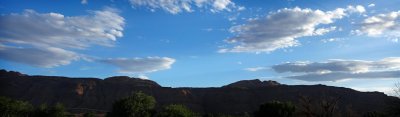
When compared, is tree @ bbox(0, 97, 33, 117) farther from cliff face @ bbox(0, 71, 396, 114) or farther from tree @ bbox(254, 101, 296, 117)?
cliff face @ bbox(0, 71, 396, 114)

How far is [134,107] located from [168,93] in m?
91.3

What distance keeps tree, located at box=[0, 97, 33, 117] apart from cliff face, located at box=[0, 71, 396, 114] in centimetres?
6875

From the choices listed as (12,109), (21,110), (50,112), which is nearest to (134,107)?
(50,112)

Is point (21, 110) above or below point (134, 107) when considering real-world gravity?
below

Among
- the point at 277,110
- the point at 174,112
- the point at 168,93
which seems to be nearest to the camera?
the point at 277,110

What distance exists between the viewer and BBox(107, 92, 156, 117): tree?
79.0m

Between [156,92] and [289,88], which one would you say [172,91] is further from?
[289,88]

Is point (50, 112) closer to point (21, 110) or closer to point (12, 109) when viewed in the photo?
point (21, 110)

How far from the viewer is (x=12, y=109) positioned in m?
88.0

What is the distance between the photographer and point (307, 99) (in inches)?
1538

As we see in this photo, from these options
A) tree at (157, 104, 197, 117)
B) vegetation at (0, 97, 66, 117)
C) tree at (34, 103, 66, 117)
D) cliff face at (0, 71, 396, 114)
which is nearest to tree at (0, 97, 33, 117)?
vegetation at (0, 97, 66, 117)

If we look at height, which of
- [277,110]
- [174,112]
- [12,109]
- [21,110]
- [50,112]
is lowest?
[174,112]

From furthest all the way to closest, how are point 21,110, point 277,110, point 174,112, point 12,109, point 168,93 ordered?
point 168,93 < point 21,110 < point 12,109 < point 174,112 < point 277,110

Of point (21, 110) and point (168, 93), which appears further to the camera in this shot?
point (168, 93)
